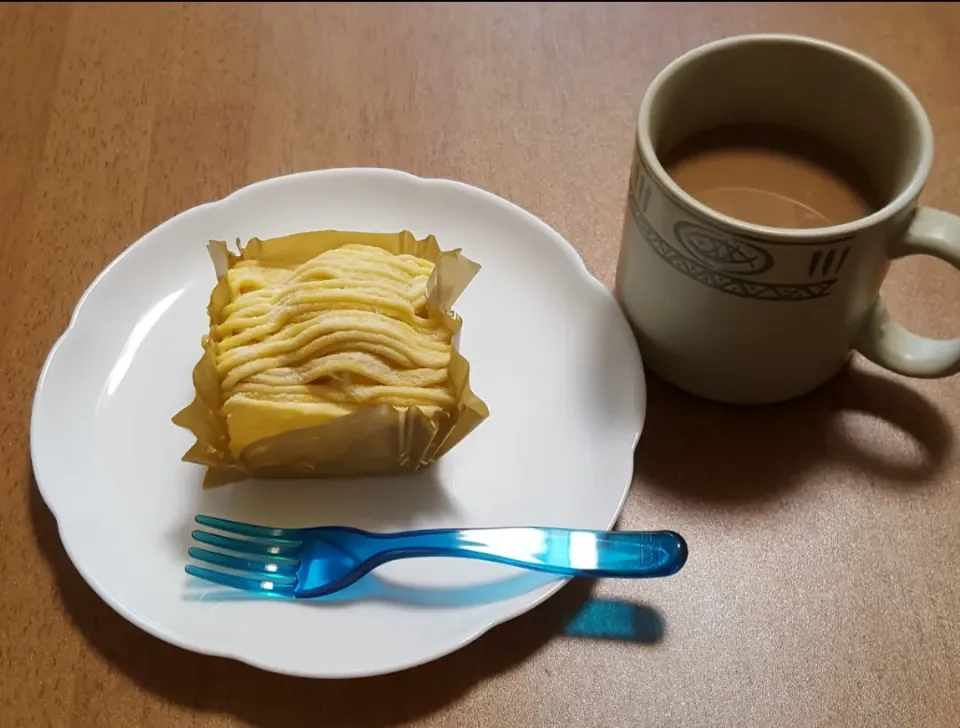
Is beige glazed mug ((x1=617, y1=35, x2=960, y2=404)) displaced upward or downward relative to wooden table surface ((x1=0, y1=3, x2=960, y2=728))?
upward

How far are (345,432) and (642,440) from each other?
0.80 feet

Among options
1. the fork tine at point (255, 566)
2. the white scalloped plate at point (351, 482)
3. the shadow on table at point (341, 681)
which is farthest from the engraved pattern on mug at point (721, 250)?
the fork tine at point (255, 566)

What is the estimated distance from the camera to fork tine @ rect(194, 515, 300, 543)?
63cm

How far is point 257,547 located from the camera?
63cm

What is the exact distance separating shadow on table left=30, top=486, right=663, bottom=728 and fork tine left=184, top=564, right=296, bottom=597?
0.05 meters

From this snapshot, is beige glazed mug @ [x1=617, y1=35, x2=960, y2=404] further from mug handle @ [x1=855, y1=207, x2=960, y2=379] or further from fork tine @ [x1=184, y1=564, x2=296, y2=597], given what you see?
fork tine @ [x1=184, y1=564, x2=296, y2=597]

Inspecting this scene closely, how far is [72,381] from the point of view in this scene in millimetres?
706

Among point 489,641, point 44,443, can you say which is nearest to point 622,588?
point 489,641

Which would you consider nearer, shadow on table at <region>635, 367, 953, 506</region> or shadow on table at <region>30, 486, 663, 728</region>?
shadow on table at <region>30, 486, 663, 728</region>

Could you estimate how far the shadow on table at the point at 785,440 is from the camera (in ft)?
2.30

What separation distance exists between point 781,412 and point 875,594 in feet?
0.51

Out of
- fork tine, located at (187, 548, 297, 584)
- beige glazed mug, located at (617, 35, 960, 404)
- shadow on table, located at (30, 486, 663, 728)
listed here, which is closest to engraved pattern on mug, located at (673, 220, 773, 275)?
beige glazed mug, located at (617, 35, 960, 404)

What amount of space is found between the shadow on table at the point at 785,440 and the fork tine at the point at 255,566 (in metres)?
0.27

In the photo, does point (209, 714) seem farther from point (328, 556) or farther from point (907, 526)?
point (907, 526)
